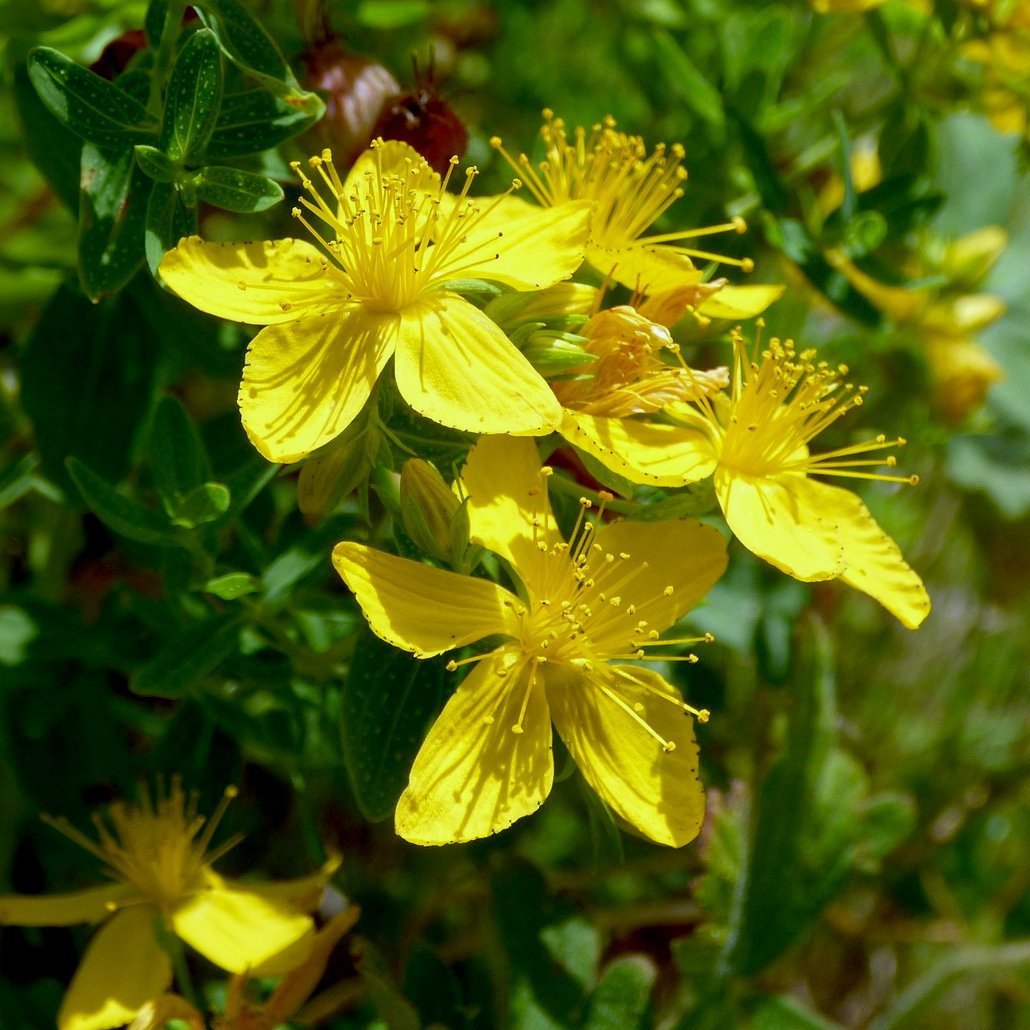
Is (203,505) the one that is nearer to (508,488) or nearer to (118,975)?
(508,488)

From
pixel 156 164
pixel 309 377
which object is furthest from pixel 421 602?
pixel 156 164

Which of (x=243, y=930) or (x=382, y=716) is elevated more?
(x=382, y=716)

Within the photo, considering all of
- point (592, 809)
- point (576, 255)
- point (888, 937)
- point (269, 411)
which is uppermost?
point (576, 255)

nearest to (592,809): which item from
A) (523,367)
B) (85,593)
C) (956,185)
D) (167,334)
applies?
(523,367)

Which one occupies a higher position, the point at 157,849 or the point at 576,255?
the point at 576,255

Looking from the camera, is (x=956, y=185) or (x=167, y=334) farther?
(x=956, y=185)

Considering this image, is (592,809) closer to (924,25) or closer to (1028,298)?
(924,25)
